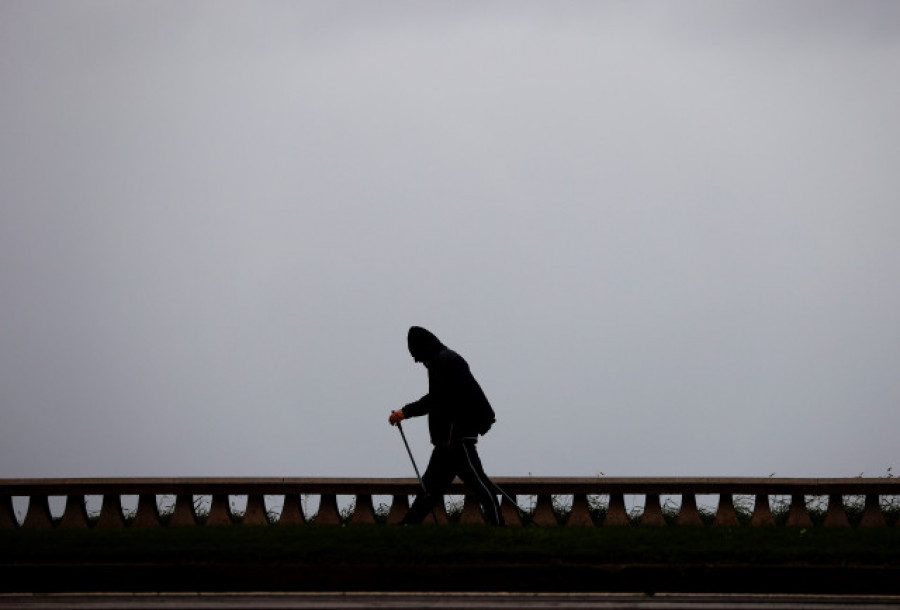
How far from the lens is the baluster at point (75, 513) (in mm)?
14164

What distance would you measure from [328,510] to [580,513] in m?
2.58

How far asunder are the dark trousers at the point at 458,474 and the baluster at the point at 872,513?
3934mm

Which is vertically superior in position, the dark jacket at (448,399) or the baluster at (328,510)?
the dark jacket at (448,399)

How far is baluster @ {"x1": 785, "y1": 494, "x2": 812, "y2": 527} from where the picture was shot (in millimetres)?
13984

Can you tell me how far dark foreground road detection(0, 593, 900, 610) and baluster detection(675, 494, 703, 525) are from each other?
391 cm

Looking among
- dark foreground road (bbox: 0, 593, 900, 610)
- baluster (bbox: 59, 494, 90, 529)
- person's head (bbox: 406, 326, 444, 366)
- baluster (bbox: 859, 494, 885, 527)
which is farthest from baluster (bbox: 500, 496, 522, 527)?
baluster (bbox: 59, 494, 90, 529)

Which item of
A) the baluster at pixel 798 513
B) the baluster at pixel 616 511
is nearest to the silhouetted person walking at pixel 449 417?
the baluster at pixel 616 511

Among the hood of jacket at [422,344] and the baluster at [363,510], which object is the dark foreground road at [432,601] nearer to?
the hood of jacket at [422,344]

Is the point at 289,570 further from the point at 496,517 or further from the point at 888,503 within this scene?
the point at 888,503

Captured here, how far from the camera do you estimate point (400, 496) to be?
14.1m

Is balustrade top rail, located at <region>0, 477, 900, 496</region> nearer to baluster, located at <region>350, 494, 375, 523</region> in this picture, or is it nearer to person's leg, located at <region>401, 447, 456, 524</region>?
baluster, located at <region>350, 494, 375, 523</region>

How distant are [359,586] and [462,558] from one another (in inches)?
36.2

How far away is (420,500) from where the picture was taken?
12.8 m

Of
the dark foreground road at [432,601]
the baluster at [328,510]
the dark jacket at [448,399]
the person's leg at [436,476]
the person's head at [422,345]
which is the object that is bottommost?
the dark foreground road at [432,601]
